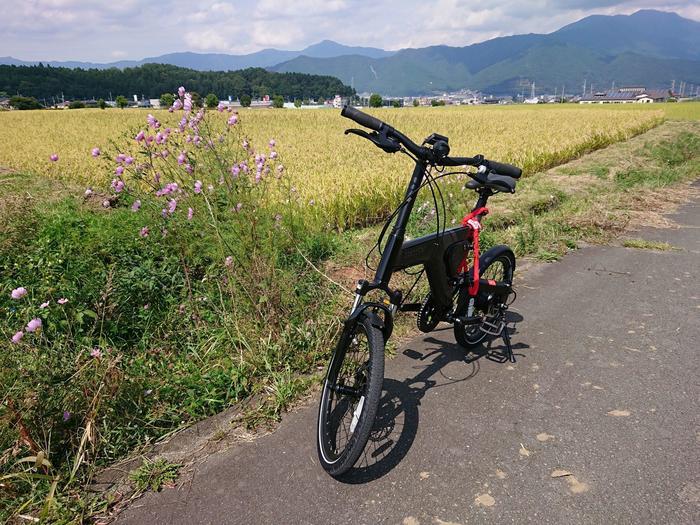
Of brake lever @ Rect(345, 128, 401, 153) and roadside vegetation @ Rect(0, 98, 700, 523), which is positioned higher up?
brake lever @ Rect(345, 128, 401, 153)

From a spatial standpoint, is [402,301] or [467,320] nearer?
[402,301]

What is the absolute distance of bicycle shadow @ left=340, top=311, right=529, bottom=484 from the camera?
2.34 meters

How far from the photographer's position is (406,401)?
112 inches

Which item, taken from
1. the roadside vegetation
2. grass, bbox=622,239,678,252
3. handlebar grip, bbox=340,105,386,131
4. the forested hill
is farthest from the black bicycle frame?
the forested hill

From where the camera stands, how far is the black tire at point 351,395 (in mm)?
2062

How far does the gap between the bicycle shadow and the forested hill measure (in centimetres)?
6670

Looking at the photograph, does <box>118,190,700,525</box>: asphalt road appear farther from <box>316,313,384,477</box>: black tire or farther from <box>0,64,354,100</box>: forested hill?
<box>0,64,354,100</box>: forested hill

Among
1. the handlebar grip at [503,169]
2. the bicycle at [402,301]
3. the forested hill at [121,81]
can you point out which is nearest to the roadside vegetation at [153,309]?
the bicycle at [402,301]

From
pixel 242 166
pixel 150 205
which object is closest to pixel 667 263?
pixel 242 166

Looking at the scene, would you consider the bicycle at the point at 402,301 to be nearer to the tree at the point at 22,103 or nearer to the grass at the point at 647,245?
the grass at the point at 647,245

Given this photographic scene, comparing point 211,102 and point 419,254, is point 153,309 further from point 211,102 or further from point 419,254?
point 211,102

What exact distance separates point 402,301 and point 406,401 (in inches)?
27.4

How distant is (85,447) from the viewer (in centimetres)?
233

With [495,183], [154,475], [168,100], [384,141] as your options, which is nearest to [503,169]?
[495,183]
